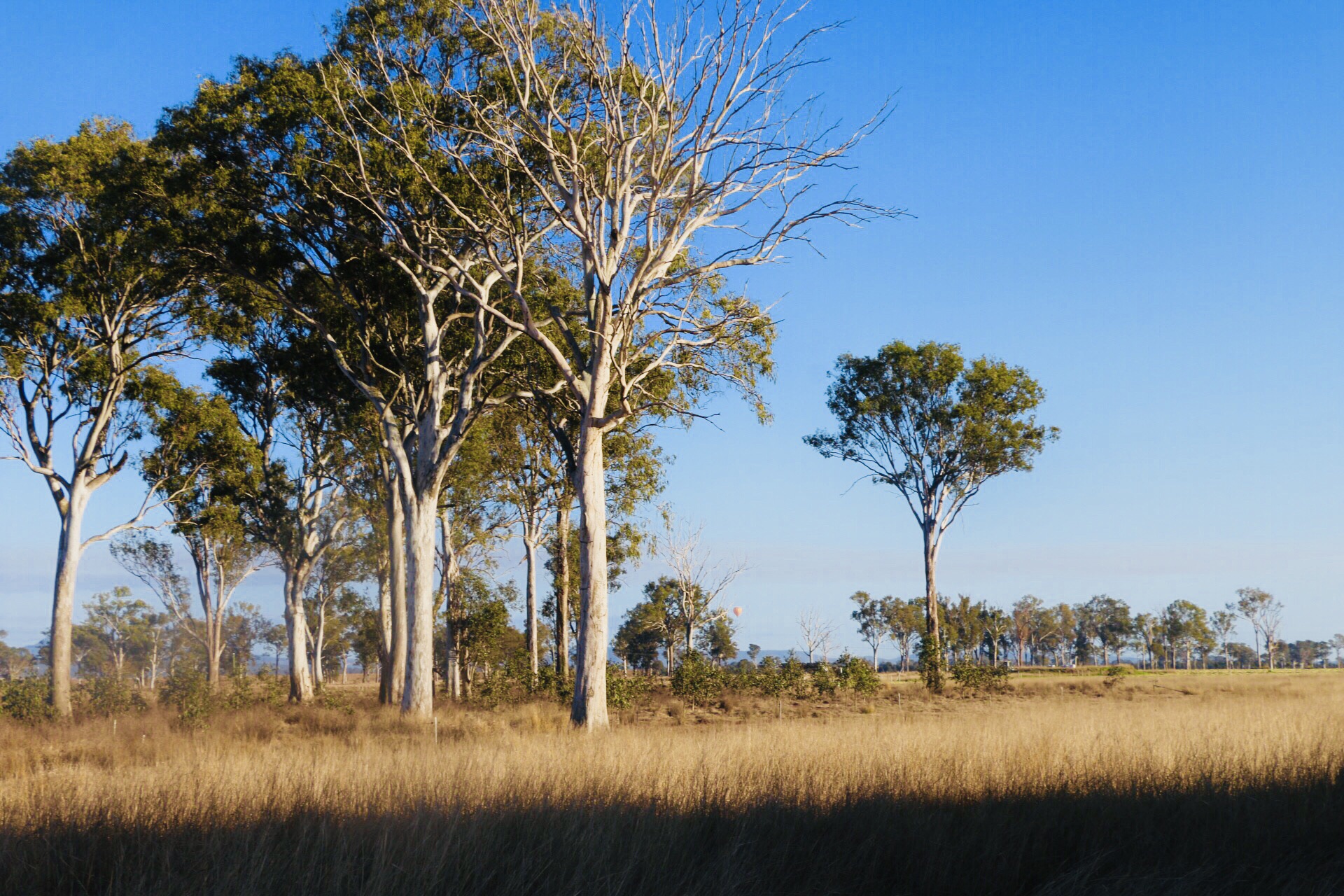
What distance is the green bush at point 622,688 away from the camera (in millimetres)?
19250

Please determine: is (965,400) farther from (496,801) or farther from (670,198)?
(496,801)

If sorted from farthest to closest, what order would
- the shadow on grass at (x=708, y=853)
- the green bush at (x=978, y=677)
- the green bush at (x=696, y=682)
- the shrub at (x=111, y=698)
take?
the green bush at (x=978, y=677) < the shrub at (x=111, y=698) < the green bush at (x=696, y=682) < the shadow on grass at (x=708, y=853)

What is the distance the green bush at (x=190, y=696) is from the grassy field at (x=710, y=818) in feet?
27.2

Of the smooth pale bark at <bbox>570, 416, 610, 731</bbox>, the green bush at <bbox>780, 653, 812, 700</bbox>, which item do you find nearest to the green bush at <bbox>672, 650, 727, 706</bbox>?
the green bush at <bbox>780, 653, 812, 700</bbox>

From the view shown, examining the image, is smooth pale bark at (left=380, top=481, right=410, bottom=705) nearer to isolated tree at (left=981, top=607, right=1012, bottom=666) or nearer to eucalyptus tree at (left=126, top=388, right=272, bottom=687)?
eucalyptus tree at (left=126, top=388, right=272, bottom=687)

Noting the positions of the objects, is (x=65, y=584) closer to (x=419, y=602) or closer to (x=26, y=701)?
(x=26, y=701)

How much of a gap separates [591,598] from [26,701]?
16686 mm

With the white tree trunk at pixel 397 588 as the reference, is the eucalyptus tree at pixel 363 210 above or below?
above

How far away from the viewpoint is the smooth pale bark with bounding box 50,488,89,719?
76.3ft

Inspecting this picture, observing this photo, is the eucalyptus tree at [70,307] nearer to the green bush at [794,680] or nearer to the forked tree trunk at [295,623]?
the forked tree trunk at [295,623]

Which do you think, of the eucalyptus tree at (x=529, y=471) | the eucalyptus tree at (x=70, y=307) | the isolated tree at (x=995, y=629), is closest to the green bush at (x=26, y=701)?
the eucalyptus tree at (x=70, y=307)

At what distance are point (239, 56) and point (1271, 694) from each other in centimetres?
3227

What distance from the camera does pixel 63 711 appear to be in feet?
71.4

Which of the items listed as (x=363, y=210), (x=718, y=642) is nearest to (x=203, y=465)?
(x=363, y=210)
